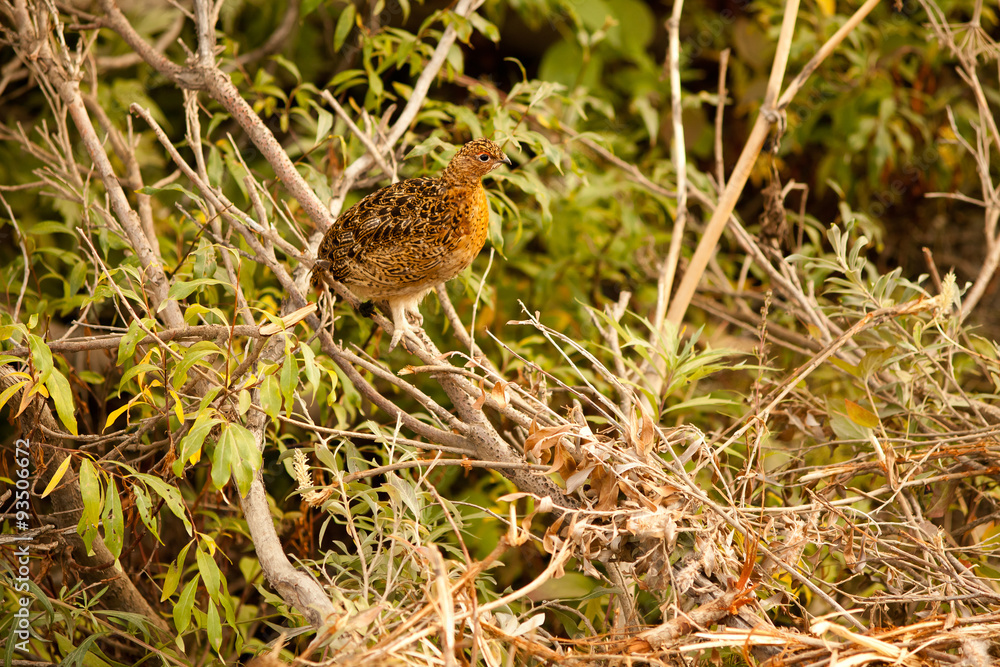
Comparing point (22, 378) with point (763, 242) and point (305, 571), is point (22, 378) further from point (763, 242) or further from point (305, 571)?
point (763, 242)

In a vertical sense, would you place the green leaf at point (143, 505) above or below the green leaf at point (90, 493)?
below

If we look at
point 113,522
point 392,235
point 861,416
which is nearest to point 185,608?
point 113,522

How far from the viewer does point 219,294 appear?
84.0 inches

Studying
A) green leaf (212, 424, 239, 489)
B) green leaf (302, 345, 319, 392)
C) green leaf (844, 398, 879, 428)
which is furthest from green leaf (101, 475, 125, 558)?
green leaf (844, 398, 879, 428)

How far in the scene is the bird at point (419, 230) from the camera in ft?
5.11

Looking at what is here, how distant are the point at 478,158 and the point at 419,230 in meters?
0.19

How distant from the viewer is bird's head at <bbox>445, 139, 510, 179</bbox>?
1541 mm

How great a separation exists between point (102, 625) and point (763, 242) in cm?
197

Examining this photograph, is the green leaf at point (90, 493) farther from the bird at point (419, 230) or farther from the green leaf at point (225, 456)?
the bird at point (419, 230)

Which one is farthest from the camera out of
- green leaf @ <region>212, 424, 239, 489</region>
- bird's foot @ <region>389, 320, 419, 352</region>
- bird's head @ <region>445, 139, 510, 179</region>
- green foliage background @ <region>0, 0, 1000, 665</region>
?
bird's foot @ <region>389, 320, 419, 352</region>

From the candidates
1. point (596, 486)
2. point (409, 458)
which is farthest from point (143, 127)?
point (596, 486)

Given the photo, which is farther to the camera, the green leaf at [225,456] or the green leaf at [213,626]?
the green leaf at [213,626]

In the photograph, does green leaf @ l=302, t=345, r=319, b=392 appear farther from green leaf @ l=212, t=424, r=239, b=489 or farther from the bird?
the bird

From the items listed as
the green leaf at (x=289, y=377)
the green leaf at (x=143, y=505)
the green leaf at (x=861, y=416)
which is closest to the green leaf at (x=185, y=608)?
the green leaf at (x=143, y=505)
